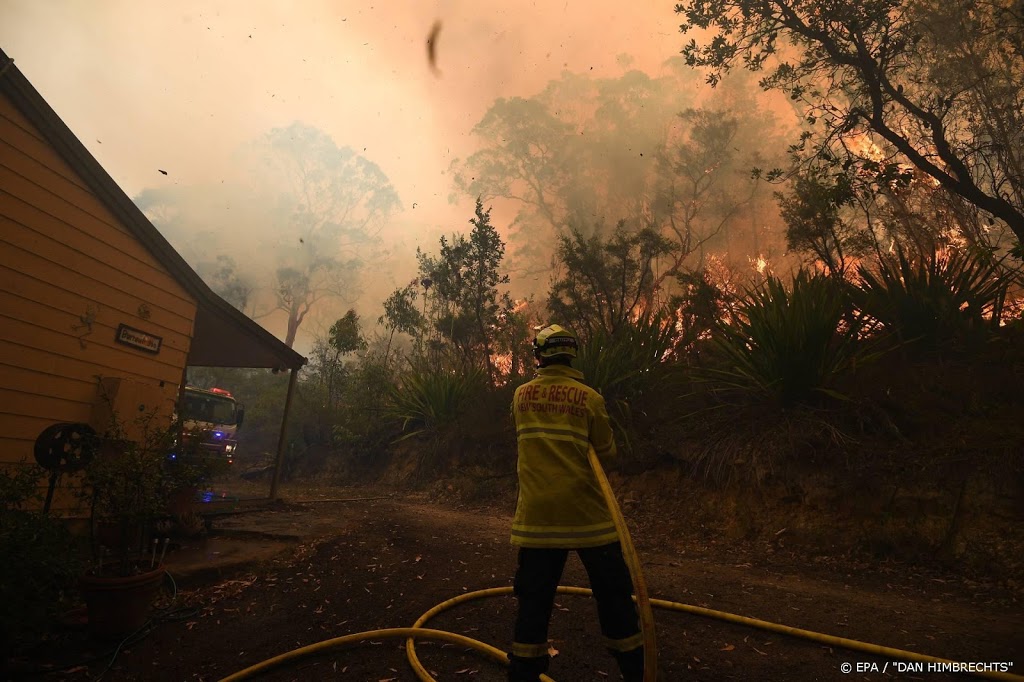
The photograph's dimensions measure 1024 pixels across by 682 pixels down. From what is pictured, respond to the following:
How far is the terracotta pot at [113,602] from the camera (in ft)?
10.7

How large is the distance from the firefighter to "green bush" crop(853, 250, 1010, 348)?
573 cm

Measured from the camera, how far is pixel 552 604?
7.18ft

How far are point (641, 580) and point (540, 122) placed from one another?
56807 millimetres

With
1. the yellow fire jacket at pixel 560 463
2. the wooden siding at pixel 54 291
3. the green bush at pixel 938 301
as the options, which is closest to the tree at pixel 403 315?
the wooden siding at pixel 54 291

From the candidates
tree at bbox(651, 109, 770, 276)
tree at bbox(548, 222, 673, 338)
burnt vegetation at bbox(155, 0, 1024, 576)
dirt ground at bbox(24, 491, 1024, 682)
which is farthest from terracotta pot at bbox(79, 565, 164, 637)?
tree at bbox(651, 109, 770, 276)

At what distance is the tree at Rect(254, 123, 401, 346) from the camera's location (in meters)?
56.2

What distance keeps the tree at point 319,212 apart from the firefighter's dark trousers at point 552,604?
5000 centimetres

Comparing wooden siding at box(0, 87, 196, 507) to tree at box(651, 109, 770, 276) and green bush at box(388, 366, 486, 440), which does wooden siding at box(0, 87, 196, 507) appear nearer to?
green bush at box(388, 366, 486, 440)

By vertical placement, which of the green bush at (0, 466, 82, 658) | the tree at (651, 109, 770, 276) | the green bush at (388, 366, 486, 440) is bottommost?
the green bush at (0, 466, 82, 658)

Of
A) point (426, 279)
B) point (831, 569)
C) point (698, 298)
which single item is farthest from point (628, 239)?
point (831, 569)

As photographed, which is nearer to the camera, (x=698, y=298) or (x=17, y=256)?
(x=17, y=256)

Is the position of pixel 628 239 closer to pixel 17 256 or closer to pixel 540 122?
pixel 17 256

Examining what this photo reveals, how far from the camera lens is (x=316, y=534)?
620cm

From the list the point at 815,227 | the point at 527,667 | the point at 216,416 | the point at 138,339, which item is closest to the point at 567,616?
the point at 527,667
